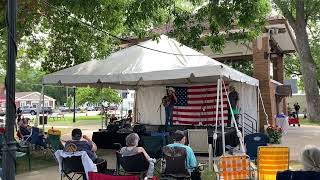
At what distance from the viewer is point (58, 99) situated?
10562 centimetres

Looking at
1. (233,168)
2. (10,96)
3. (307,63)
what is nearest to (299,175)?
(233,168)

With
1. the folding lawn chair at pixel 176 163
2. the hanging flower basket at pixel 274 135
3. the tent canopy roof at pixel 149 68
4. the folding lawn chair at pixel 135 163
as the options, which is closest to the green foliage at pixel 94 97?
the hanging flower basket at pixel 274 135

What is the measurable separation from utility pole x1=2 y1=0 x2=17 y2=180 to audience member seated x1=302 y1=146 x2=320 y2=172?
9.96 ft

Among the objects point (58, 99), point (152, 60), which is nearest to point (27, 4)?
point (152, 60)

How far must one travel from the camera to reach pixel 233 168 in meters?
7.02

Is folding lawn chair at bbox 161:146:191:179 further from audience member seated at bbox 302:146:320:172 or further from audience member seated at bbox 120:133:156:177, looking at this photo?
audience member seated at bbox 302:146:320:172

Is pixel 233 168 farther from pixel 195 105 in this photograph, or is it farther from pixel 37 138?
pixel 195 105

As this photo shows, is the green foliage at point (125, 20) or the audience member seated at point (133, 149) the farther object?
the green foliage at point (125, 20)

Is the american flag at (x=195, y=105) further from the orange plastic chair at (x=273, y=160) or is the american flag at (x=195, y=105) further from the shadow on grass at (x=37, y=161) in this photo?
the orange plastic chair at (x=273, y=160)

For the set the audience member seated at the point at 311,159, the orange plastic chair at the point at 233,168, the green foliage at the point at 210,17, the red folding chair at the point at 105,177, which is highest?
the green foliage at the point at 210,17

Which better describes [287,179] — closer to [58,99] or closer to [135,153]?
[135,153]

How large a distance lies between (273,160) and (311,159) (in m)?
2.97

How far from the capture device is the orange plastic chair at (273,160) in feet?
24.6

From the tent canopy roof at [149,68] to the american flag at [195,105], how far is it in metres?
3.08
